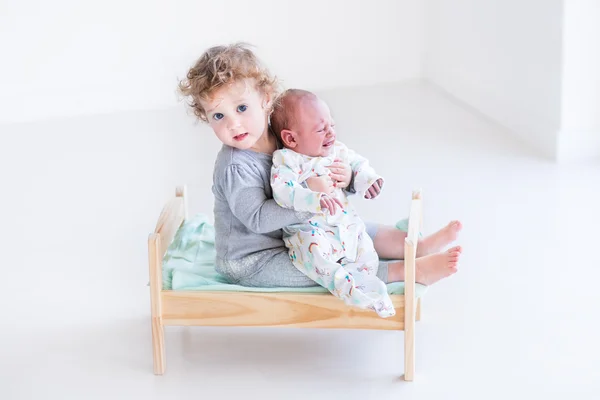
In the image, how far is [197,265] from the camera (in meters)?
2.15

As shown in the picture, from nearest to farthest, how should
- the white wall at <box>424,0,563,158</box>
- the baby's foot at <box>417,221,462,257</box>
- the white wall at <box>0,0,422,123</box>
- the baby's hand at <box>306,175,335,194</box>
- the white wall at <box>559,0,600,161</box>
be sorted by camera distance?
the baby's hand at <box>306,175,335,194</box>, the baby's foot at <box>417,221,462,257</box>, the white wall at <box>559,0,600,161</box>, the white wall at <box>424,0,563,158</box>, the white wall at <box>0,0,422,123</box>

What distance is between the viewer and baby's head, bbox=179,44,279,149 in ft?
6.23

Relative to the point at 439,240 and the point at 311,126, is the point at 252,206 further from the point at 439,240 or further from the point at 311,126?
the point at 439,240

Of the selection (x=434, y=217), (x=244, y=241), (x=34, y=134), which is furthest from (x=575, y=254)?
(x=34, y=134)

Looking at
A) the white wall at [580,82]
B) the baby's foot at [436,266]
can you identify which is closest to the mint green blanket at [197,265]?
the baby's foot at [436,266]

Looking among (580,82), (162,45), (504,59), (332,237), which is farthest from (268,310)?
(162,45)

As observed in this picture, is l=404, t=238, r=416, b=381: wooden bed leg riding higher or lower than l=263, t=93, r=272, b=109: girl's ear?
lower

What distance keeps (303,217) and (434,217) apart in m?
1.07

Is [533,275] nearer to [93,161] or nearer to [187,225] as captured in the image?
[187,225]

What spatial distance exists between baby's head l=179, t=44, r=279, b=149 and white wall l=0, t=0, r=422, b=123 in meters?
2.38

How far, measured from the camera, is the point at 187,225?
233cm

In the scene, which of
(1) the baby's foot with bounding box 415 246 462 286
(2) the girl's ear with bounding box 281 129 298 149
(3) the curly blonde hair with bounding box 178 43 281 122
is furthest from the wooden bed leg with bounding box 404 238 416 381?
(3) the curly blonde hair with bounding box 178 43 281 122

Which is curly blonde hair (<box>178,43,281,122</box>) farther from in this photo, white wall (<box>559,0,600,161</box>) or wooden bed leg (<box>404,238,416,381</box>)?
white wall (<box>559,0,600,161</box>)

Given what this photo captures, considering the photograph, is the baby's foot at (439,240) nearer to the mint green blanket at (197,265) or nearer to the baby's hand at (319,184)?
the mint green blanket at (197,265)
